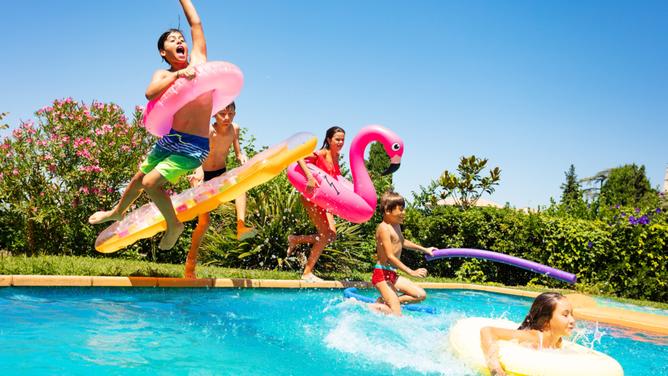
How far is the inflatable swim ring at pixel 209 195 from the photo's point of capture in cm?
605

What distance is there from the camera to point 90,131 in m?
9.73

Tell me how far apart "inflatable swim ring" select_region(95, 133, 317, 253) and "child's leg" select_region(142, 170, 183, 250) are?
1.07 m

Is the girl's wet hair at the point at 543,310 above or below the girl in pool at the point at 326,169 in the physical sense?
below

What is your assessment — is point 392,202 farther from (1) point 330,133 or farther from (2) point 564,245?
(2) point 564,245

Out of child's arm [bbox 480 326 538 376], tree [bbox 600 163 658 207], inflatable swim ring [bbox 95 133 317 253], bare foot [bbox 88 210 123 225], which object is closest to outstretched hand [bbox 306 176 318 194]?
inflatable swim ring [bbox 95 133 317 253]

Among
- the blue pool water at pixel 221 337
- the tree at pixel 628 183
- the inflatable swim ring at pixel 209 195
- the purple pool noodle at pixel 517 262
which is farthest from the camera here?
the tree at pixel 628 183

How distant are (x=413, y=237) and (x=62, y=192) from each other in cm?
715

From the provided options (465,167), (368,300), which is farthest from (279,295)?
(465,167)

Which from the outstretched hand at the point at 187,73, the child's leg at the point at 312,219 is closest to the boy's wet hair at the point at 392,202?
the child's leg at the point at 312,219

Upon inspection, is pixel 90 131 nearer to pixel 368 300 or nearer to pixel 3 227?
pixel 3 227

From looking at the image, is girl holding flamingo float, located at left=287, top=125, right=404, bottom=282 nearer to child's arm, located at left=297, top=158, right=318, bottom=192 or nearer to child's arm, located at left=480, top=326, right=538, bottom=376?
child's arm, located at left=297, top=158, right=318, bottom=192

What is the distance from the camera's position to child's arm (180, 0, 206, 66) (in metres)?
4.78

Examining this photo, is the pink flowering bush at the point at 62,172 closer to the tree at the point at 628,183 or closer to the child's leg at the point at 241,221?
the child's leg at the point at 241,221

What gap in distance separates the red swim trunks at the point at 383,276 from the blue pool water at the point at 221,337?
A: 35cm
